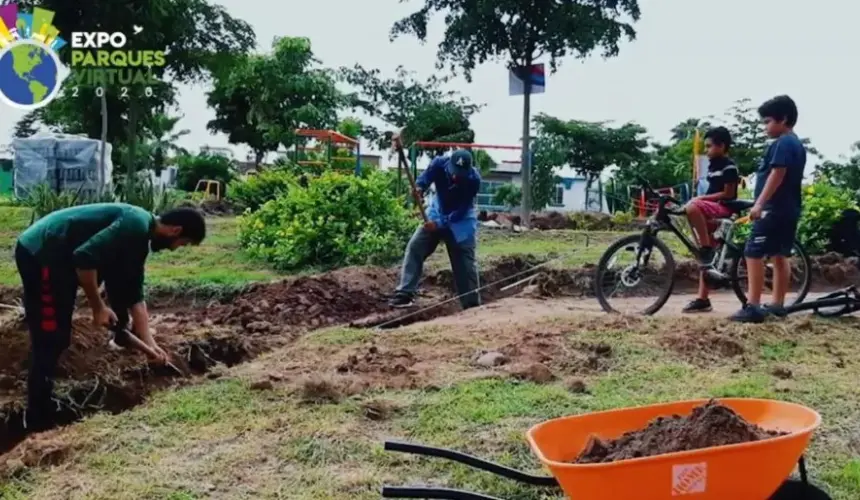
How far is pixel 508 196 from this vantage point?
80.5ft

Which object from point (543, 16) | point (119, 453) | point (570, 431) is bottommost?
point (119, 453)

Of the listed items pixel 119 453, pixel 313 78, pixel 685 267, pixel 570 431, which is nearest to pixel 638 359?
pixel 570 431

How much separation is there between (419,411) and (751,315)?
10.7 feet

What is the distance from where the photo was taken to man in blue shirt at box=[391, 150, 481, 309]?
830cm

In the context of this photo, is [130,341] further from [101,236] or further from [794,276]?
[794,276]

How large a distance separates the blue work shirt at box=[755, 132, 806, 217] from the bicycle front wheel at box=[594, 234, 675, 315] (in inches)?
43.2

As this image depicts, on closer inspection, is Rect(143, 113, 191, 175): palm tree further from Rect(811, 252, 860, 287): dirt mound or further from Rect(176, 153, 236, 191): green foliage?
Rect(811, 252, 860, 287): dirt mound

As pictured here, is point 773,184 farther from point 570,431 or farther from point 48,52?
point 48,52

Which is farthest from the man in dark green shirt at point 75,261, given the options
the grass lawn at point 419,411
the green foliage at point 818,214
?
the green foliage at point 818,214

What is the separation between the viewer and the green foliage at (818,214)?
1122cm

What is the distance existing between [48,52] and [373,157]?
15.7 meters

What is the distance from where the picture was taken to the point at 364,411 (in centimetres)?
456

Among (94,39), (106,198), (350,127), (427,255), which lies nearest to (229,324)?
(427,255)

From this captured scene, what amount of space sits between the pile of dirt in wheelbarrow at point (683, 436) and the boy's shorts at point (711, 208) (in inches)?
184
